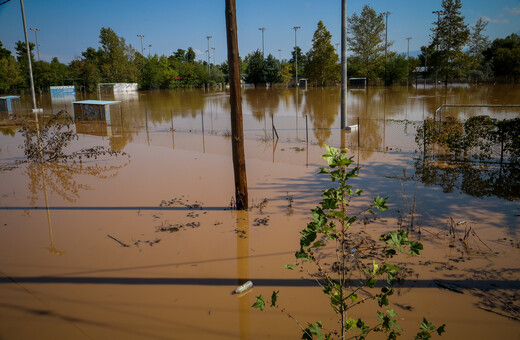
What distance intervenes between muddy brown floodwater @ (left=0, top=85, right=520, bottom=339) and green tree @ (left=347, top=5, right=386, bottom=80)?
190 ft

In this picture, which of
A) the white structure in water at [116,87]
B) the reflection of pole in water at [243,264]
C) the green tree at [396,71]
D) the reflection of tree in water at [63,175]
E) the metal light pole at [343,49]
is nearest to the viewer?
the reflection of pole in water at [243,264]

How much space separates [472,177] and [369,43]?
6288cm

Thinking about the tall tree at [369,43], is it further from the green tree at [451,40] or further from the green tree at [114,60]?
the green tree at [114,60]

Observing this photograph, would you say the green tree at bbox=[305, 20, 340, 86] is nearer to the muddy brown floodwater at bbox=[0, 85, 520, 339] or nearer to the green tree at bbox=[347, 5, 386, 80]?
the green tree at bbox=[347, 5, 386, 80]

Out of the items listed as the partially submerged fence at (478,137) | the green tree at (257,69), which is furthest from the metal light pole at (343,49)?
the green tree at (257,69)

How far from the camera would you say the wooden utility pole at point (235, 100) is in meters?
9.64

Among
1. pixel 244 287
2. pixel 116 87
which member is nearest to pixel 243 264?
pixel 244 287

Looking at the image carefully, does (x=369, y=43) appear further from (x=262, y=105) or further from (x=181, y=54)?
(x=181, y=54)

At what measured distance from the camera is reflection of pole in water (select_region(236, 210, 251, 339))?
5586 mm

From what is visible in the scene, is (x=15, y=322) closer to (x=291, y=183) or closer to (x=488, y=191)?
(x=291, y=183)

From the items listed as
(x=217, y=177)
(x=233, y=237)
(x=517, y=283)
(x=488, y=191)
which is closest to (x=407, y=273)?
(x=517, y=283)

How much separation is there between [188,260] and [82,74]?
78.3 metres

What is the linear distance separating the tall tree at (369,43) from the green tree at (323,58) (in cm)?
720

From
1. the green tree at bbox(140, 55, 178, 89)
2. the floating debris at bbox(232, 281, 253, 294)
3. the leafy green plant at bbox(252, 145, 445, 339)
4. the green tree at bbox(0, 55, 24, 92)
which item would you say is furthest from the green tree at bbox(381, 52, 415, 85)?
the floating debris at bbox(232, 281, 253, 294)
